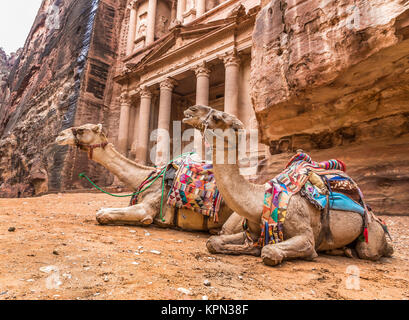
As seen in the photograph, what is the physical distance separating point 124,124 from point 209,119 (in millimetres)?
19337

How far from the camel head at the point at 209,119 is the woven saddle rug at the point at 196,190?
146 cm

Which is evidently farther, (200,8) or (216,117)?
(200,8)

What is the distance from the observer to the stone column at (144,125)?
18.0 metres

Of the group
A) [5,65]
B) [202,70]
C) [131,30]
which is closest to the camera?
[202,70]

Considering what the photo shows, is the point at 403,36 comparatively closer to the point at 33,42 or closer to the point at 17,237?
the point at 17,237

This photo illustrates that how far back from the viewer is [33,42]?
32.7 metres

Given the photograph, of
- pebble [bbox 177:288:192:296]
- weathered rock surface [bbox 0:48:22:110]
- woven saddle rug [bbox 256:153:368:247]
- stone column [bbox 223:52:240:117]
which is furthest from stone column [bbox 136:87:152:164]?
weathered rock surface [bbox 0:48:22:110]

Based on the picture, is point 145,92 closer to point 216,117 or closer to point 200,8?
point 200,8

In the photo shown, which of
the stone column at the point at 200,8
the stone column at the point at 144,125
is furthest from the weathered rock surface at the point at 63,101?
the stone column at the point at 200,8

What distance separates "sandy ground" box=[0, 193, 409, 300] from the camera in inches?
59.0

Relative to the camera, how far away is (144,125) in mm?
18375

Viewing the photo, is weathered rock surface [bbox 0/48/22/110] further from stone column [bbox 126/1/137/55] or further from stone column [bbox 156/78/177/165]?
stone column [bbox 156/78/177/165]

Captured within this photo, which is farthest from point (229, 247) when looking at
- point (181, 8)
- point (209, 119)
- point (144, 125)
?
point (181, 8)

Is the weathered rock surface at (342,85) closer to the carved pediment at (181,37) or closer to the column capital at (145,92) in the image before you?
the carved pediment at (181,37)
